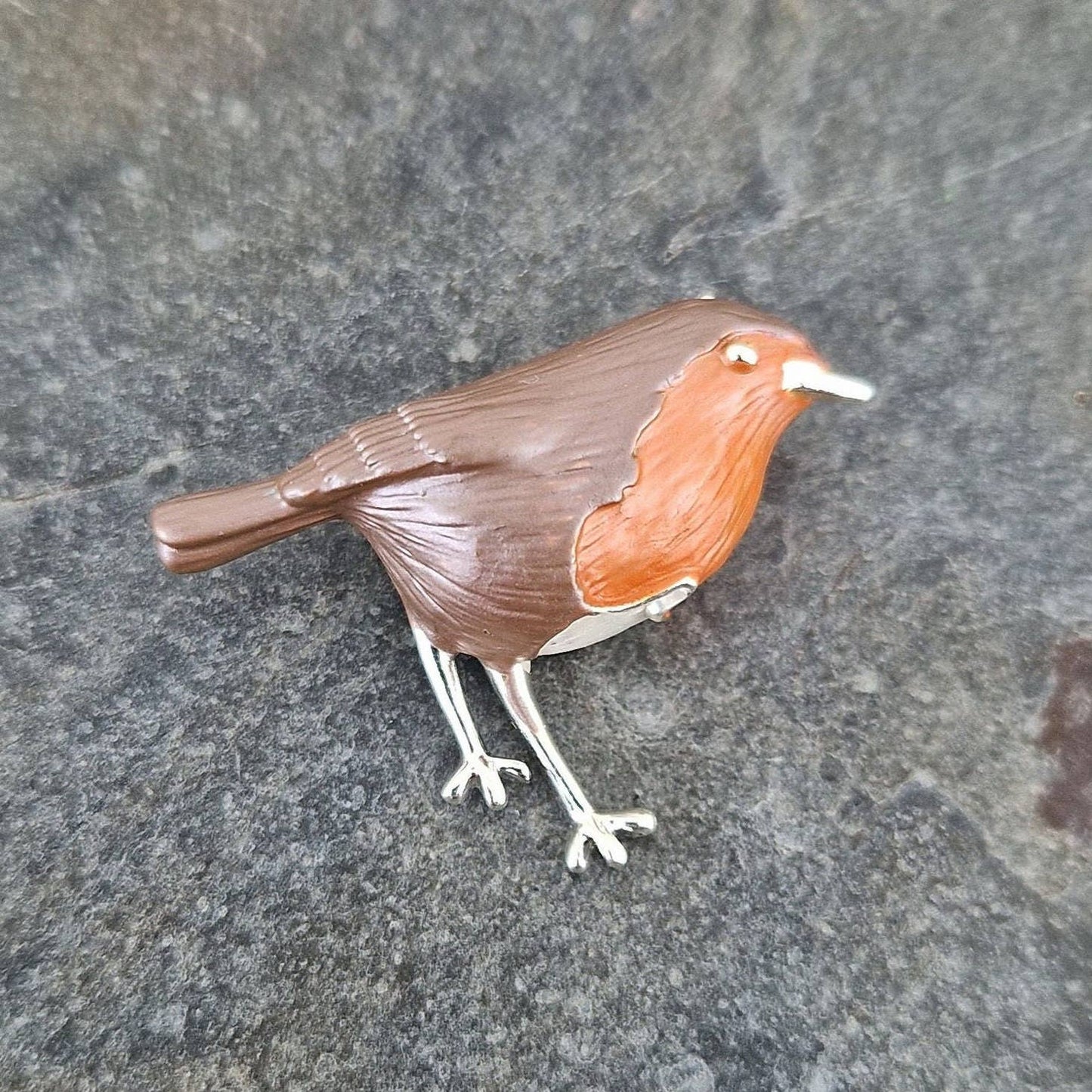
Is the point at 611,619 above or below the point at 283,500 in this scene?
below

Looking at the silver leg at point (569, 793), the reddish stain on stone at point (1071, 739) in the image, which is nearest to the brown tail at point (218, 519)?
the silver leg at point (569, 793)

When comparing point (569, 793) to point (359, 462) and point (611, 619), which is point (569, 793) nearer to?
point (611, 619)

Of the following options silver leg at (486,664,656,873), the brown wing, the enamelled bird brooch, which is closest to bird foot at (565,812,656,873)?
silver leg at (486,664,656,873)

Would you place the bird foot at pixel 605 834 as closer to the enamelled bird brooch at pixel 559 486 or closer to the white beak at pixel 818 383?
the enamelled bird brooch at pixel 559 486

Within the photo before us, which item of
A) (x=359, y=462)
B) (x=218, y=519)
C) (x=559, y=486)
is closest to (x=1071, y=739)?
(x=559, y=486)

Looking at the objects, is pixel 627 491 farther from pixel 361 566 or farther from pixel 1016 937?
pixel 1016 937

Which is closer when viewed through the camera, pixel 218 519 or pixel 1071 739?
pixel 218 519

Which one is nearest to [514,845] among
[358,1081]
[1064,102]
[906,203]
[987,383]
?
[358,1081]

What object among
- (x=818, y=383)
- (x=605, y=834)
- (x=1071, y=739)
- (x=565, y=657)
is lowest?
(x=1071, y=739)
